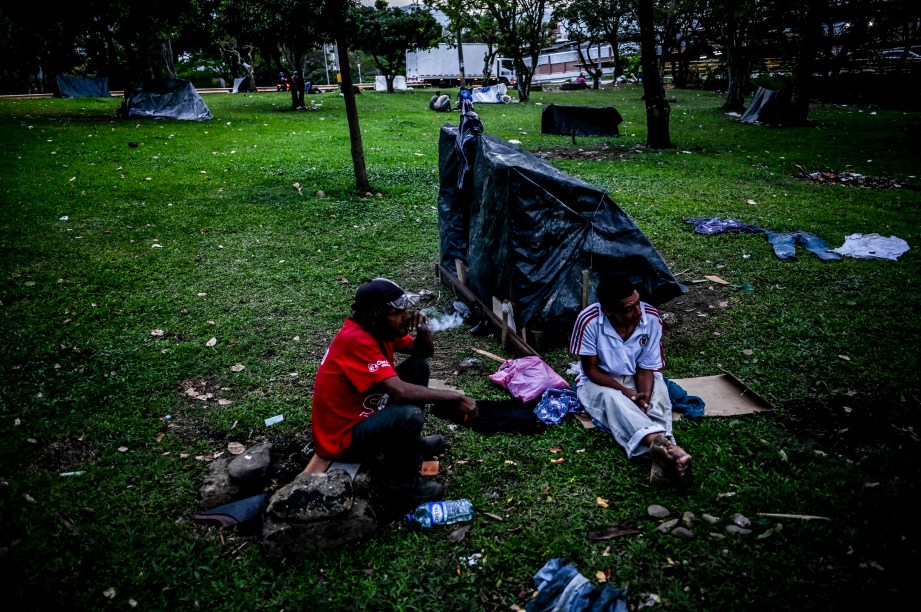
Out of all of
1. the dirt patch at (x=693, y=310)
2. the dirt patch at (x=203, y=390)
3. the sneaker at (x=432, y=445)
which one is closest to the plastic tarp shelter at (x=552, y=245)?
the dirt patch at (x=693, y=310)

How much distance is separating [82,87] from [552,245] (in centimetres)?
3271

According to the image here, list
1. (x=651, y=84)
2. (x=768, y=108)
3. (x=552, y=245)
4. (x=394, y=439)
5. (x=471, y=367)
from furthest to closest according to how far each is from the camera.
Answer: (x=768, y=108), (x=651, y=84), (x=552, y=245), (x=471, y=367), (x=394, y=439)

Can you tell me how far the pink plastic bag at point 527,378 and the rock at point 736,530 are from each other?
1576mm

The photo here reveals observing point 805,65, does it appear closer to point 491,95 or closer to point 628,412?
point 491,95

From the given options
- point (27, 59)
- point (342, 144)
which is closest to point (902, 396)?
point (342, 144)

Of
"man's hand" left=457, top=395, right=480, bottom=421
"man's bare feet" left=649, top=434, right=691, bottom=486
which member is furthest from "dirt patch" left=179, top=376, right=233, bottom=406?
"man's bare feet" left=649, top=434, right=691, bottom=486

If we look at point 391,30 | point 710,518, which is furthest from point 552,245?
point 391,30

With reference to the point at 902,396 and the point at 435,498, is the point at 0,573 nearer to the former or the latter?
the point at 435,498

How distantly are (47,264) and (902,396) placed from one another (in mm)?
9019

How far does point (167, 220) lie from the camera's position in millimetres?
8617

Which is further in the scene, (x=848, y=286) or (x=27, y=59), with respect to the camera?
(x=27, y=59)

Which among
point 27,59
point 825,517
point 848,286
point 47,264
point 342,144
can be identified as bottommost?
point 825,517

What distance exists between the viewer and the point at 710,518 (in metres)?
3.07

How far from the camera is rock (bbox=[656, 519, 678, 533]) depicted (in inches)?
118
